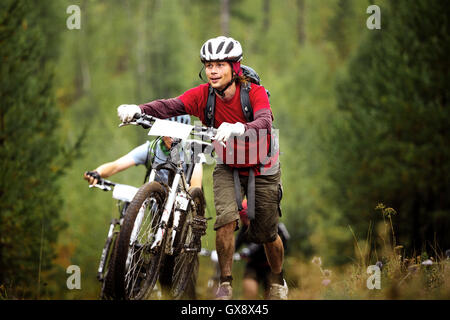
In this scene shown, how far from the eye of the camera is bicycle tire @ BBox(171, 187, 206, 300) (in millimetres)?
4699

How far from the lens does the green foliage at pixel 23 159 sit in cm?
1230

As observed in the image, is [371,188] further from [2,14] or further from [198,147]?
[198,147]

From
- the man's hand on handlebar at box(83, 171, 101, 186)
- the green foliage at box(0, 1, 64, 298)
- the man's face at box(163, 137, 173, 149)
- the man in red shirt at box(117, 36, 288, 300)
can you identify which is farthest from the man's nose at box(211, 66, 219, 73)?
the green foliage at box(0, 1, 64, 298)

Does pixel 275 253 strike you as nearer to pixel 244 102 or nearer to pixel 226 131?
pixel 244 102

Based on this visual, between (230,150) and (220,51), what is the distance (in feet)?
2.89

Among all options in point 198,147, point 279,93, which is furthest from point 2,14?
point 279,93

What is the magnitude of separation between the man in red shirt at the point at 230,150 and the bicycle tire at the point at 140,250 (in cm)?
55

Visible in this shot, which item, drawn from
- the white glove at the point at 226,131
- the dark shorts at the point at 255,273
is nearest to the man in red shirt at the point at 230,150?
the white glove at the point at 226,131

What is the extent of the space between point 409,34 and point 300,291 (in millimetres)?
13473

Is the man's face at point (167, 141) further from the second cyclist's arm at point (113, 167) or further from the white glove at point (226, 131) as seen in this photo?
the white glove at point (226, 131)

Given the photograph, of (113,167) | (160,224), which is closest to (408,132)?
(113,167)

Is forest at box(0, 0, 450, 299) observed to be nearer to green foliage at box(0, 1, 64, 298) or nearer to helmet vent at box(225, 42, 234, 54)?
green foliage at box(0, 1, 64, 298)
